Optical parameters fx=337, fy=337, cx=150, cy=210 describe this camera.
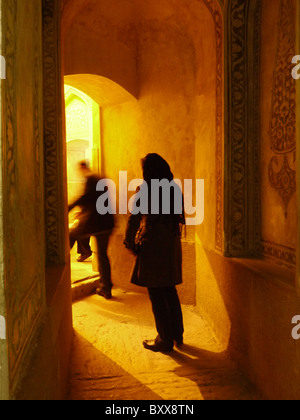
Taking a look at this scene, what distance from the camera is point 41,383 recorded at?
138 centimetres

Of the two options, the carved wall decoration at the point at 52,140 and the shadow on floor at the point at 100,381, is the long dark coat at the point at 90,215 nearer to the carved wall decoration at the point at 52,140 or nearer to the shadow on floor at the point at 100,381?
the carved wall decoration at the point at 52,140

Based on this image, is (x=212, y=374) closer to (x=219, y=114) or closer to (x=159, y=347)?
(x=159, y=347)

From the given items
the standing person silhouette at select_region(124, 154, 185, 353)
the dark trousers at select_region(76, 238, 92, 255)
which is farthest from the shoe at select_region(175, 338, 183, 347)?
the dark trousers at select_region(76, 238, 92, 255)

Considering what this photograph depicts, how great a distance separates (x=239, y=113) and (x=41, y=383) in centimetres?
262

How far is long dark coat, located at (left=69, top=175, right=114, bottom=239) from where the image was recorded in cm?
429

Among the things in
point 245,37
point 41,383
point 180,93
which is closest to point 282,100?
point 245,37

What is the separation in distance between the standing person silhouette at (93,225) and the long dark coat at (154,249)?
1.47 m

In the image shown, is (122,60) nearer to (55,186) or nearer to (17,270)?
(55,186)

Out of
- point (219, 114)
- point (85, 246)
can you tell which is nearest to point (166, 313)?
point (219, 114)

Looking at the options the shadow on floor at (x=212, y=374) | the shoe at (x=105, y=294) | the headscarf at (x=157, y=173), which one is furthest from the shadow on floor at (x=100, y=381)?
the shoe at (x=105, y=294)

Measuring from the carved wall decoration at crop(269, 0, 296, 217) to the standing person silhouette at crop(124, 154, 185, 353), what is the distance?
85cm

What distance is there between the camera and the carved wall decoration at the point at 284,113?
2.44 metres

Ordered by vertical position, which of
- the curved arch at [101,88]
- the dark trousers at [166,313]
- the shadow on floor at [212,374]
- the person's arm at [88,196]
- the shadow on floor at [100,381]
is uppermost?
the curved arch at [101,88]

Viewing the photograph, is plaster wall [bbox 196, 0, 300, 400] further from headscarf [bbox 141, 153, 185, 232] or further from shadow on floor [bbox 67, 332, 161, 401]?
shadow on floor [bbox 67, 332, 161, 401]
